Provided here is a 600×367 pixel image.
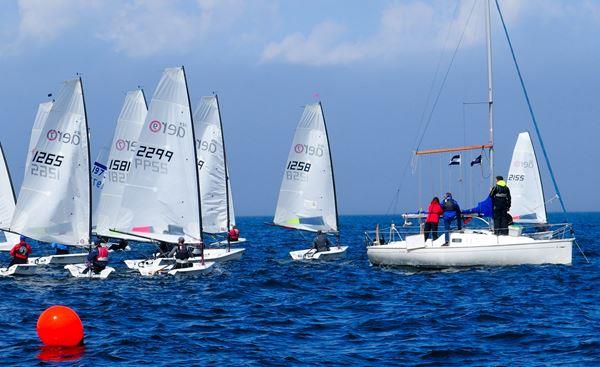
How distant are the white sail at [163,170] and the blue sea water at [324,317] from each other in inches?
82.8

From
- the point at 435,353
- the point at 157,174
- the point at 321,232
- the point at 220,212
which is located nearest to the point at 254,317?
the point at 435,353

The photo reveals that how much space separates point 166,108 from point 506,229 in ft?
42.6

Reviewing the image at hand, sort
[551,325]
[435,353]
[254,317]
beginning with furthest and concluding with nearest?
[254,317] < [551,325] < [435,353]

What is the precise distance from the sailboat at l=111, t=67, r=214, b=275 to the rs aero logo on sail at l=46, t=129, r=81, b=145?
10.1 feet

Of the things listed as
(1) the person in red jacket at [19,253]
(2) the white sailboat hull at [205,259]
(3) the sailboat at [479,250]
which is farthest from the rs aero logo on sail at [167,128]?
(3) the sailboat at [479,250]

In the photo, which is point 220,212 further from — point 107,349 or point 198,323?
point 107,349

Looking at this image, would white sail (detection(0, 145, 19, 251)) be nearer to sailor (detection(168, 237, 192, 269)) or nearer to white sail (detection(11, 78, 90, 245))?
white sail (detection(11, 78, 90, 245))

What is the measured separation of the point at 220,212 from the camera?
46.3m

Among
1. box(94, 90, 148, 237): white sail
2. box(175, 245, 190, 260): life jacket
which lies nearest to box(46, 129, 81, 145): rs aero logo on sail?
box(94, 90, 148, 237): white sail

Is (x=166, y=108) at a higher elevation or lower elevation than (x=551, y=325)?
higher

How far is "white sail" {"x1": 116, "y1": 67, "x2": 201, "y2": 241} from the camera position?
33.9 metres

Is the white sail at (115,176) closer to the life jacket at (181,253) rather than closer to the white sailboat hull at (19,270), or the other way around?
the white sailboat hull at (19,270)

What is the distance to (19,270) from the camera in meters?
33.9

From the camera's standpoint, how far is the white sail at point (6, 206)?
44.5 m
